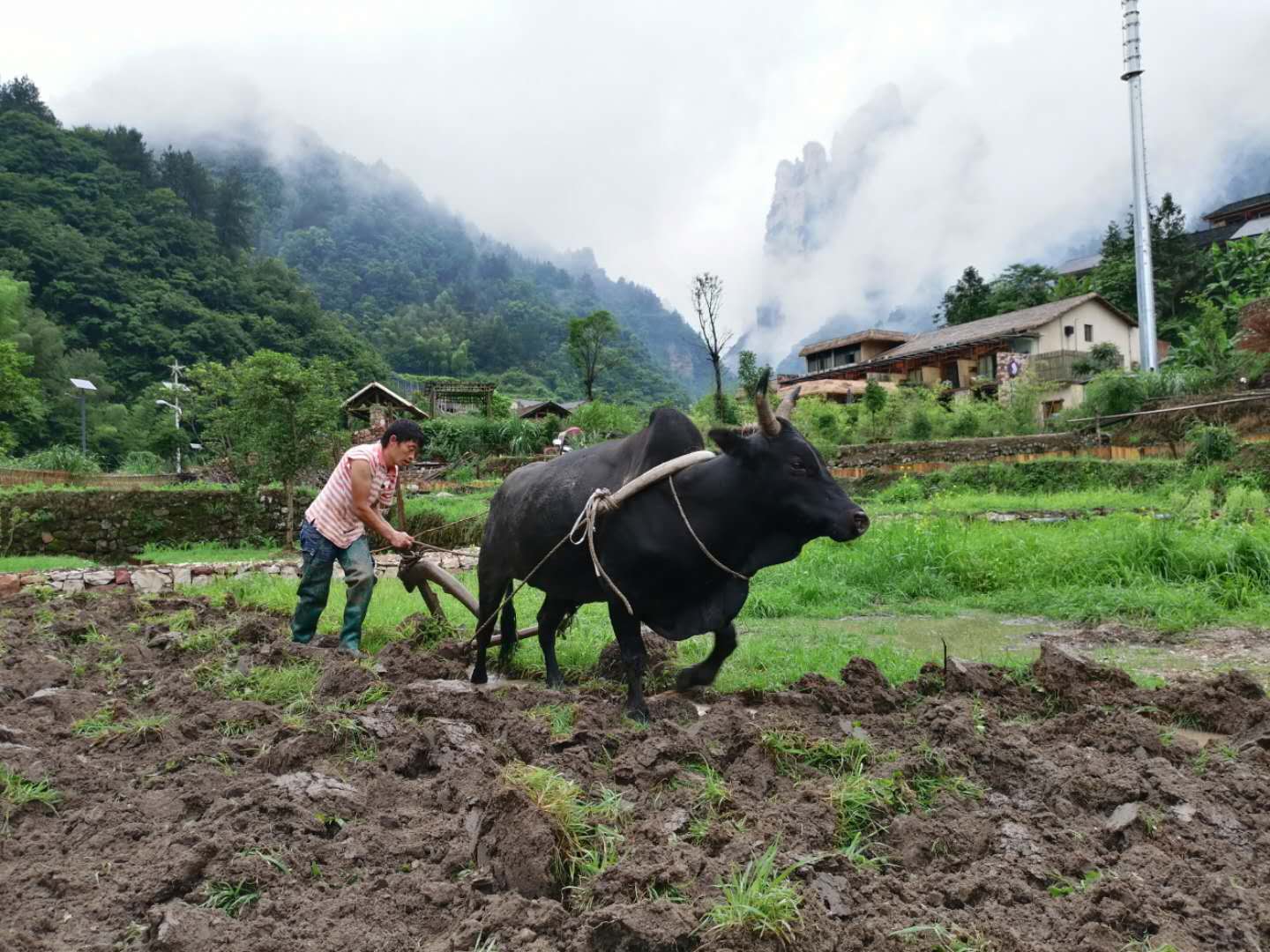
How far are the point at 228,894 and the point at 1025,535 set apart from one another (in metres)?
9.82

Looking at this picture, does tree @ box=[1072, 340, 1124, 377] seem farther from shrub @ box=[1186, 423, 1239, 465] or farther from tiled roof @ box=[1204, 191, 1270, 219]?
tiled roof @ box=[1204, 191, 1270, 219]

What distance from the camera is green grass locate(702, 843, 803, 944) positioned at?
2.21 metres

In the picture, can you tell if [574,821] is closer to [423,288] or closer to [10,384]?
[10,384]

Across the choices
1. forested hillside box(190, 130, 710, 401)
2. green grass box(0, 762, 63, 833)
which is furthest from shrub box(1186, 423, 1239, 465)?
forested hillside box(190, 130, 710, 401)

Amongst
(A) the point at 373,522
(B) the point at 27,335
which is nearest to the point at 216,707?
(A) the point at 373,522

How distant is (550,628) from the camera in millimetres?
5750

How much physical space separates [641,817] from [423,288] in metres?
112

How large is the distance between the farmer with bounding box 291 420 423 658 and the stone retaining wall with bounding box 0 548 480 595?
163 inches

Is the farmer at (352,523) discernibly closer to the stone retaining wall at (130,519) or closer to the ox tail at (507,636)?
the ox tail at (507,636)

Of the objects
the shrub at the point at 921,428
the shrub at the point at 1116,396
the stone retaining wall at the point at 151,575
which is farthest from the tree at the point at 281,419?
the shrub at the point at 1116,396

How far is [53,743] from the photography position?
409cm

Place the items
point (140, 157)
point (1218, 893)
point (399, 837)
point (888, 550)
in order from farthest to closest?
point (140, 157), point (888, 550), point (399, 837), point (1218, 893)

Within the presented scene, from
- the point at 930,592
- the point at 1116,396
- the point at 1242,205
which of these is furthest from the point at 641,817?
the point at 1242,205

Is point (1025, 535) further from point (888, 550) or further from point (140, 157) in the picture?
point (140, 157)
